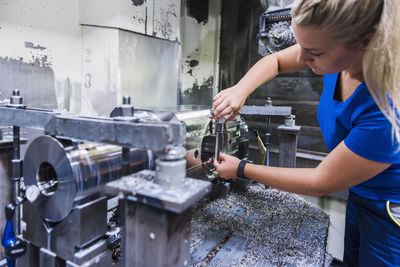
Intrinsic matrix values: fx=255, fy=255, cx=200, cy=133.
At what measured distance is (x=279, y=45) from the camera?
2.40 meters

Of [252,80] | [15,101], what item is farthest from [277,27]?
[15,101]

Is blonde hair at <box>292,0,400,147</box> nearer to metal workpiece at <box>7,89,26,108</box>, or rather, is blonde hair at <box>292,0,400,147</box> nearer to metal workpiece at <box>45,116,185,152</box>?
metal workpiece at <box>45,116,185,152</box>

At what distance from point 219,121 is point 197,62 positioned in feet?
7.00

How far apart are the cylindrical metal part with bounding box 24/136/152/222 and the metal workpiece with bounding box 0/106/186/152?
0.04 m

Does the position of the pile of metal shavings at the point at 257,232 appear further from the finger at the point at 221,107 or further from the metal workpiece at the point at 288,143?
the finger at the point at 221,107

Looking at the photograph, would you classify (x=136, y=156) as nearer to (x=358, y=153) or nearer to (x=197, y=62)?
(x=358, y=153)

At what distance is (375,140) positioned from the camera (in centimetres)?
65

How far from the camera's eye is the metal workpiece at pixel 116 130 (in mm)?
447

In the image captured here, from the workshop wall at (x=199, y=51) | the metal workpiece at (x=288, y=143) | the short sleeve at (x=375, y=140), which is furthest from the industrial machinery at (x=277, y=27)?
the short sleeve at (x=375, y=140)

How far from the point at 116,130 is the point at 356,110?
26.0 inches

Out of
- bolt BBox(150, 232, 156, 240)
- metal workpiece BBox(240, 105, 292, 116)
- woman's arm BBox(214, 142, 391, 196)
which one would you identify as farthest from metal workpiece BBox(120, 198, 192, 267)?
metal workpiece BBox(240, 105, 292, 116)

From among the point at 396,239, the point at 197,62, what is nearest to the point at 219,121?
the point at 396,239

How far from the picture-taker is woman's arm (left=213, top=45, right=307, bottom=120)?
988mm

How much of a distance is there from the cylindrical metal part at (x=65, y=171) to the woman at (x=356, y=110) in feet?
1.62
